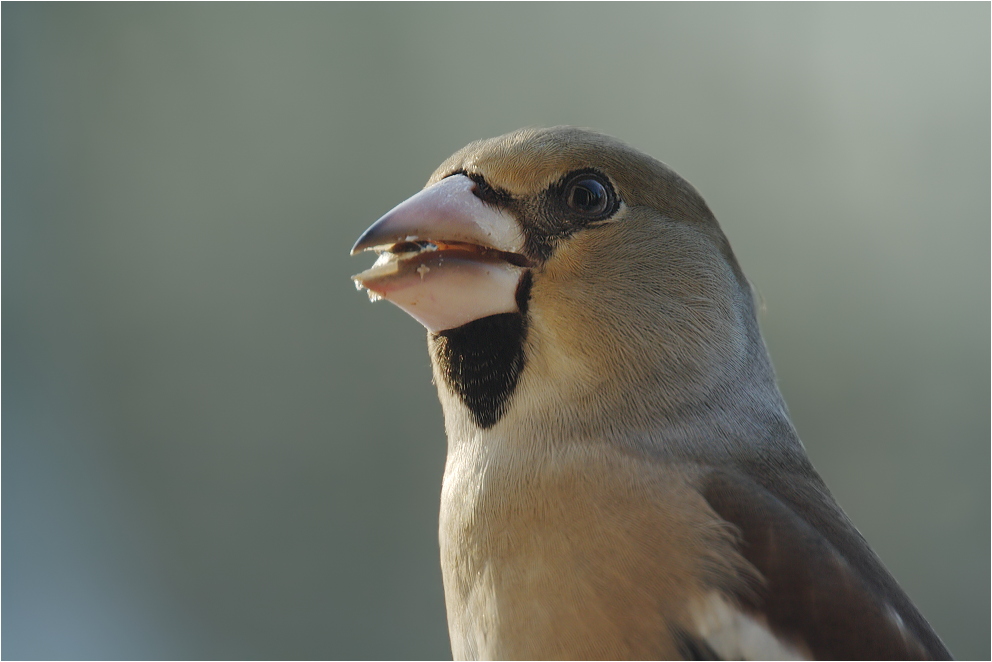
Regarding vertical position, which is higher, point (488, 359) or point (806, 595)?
point (488, 359)

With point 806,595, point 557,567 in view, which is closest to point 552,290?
point 557,567

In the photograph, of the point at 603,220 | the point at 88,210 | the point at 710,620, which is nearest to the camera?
the point at 710,620

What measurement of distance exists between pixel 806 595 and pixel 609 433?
0.29 metres

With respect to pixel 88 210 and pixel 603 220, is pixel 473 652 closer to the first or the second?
pixel 603 220

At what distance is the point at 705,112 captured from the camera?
330cm

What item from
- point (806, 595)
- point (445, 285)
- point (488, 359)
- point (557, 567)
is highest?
point (445, 285)

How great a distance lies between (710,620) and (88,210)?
270 centimetres

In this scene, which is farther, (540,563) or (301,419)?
(301,419)

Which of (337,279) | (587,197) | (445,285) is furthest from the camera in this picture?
(337,279)

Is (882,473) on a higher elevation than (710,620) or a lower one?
lower

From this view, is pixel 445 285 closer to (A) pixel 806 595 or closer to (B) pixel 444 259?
(B) pixel 444 259

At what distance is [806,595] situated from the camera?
3.27 feet

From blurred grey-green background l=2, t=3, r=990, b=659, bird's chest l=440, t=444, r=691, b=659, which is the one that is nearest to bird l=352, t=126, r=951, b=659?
bird's chest l=440, t=444, r=691, b=659

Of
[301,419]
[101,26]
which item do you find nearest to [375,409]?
[301,419]
